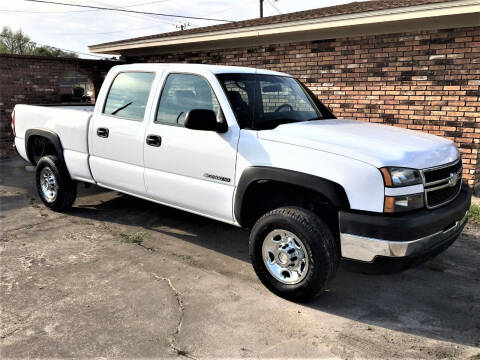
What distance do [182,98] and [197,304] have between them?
2015 millimetres

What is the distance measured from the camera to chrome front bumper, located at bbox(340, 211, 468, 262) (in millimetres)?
2910

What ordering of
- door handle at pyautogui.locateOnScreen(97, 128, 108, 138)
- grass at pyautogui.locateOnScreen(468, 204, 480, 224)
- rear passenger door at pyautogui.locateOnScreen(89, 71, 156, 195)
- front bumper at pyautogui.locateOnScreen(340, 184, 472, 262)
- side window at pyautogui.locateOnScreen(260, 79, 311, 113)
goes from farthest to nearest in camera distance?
1. grass at pyautogui.locateOnScreen(468, 204, 480, 224)
2. door handle at pyautogui.locateOnScreen(97, 128, 108, 138)
3. rear passenger door at pyautogui.locateOnScreen(89, 71, 156, 195)
4. side window at pyautogui.locateOnScreen(260, 79, 311, 113)
5. front bumper at pyautogui.locateOnScreen(340, 184, 472, 262)

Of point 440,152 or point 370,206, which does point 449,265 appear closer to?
point 440,152

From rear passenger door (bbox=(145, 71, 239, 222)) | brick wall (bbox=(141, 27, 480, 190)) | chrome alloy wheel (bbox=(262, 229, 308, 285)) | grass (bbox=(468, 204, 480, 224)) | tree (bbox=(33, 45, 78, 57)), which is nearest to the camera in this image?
chrome alloy wheel (bbox=(262, 229, 308, 285))

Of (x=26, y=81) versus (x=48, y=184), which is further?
(x=26, y=81)

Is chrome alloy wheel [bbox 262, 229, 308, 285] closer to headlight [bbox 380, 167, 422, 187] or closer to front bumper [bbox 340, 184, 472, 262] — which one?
front bumper [bbox 340, 184, 472, 262]

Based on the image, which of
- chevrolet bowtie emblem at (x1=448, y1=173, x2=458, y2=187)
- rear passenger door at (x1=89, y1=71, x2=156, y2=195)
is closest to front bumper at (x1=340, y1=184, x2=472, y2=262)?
chevrolet bowtie emblem at (x1=448, y1=173, x2=458, y2=187)

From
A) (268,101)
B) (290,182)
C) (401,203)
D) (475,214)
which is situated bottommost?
(475,214)

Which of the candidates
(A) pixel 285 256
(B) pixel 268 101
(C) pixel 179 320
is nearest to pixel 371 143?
(A) pixel 285 256

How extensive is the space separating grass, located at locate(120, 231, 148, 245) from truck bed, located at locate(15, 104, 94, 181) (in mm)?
898

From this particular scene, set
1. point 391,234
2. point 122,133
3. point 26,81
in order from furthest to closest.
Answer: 1. point 26,81
2. point 122,133
3. point 391,234

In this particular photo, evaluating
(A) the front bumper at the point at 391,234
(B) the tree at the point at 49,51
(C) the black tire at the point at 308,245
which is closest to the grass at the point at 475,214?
(A) the front bumper at the point at 391,234

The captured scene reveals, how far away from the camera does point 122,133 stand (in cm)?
458

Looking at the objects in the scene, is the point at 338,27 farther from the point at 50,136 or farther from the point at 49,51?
the point at 49,51
